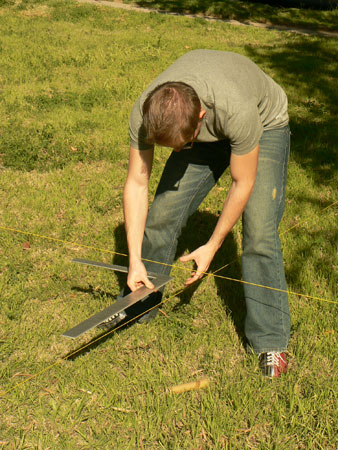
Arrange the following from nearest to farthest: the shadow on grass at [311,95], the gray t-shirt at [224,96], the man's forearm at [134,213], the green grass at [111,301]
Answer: the gray t-shirt at [224,96]
the green grass at [111,301]
the man's forearm at [134,213]
the shadow on grass at [311,95]

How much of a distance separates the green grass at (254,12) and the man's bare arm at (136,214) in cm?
1083

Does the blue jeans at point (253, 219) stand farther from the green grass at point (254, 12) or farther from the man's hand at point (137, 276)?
the green grass at point (254, 12)

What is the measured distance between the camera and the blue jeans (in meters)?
2.92

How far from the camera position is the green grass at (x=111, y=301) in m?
2.76

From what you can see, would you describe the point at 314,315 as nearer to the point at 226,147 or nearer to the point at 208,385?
the point at 208,385

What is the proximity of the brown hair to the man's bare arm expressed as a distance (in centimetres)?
55

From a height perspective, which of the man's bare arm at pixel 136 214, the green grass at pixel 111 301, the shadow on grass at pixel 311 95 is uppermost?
the man's bare arm at pixel 136 214

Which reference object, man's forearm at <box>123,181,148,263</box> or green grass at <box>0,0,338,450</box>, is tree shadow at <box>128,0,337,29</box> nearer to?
green grass at <box>0,0,338,450</box>

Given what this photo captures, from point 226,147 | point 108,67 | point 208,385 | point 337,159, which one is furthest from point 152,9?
point 208,385

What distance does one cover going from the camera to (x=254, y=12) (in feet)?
43.4

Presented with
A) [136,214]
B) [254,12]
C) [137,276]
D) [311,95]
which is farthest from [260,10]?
[137,276]

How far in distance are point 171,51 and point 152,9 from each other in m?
5.09

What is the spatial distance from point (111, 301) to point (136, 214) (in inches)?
33.4

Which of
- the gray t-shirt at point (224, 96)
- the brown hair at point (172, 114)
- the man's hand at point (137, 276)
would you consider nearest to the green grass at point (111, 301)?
the man's hand at point (137, 276)
